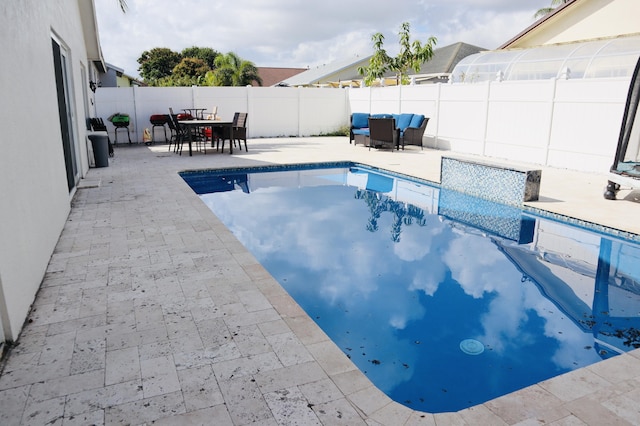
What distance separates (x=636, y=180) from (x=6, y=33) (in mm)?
7460

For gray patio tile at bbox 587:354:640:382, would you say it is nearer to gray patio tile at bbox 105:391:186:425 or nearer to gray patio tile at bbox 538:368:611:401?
gray patio tile at bbox 538:368:611:401

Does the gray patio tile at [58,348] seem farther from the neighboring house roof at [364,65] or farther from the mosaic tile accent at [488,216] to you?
the neighboring house roof at [364,65]

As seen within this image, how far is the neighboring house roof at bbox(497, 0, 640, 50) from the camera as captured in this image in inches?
595

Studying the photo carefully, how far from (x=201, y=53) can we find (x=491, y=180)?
4644 centimetres

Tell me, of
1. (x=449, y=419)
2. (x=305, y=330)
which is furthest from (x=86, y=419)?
(x=449, y=419)

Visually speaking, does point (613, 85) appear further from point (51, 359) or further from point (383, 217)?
point (51, 359)

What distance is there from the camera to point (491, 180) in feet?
24.1

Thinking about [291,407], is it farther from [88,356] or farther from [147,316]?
[147,316]

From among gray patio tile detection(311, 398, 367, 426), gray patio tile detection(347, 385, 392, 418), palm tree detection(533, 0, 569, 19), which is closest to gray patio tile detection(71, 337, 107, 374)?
gray patio tile detection(311, 398, 367, 426)

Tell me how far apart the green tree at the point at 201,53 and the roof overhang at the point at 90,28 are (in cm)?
3719

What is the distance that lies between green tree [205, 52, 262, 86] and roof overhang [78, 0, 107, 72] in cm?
1393

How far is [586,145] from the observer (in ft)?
29.6

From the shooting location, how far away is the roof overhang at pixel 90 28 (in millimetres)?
10384

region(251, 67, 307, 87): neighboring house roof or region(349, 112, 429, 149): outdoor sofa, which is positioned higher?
region(251, 67, 307, 87): neighboring house roof
